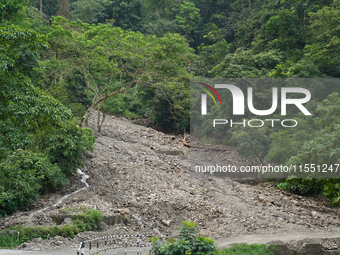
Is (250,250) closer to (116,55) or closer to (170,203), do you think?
(170,203)

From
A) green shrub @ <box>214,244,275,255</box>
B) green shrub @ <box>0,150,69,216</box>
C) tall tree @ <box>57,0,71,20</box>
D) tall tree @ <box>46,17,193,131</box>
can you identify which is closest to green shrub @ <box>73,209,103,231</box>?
green shrub @ <box>0,150,69,216</box>

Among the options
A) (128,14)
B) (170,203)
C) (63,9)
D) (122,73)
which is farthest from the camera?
(128,14)

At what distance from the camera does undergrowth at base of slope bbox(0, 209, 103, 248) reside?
8.48 meters

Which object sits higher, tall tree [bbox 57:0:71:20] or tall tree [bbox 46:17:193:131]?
tall tree [bbox 57:0:71:20]


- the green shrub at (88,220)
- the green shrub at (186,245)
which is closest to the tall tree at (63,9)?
the green shrub at (88,220)

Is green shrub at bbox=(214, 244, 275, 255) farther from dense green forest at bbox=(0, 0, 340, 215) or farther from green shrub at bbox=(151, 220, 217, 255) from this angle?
dense green forest at bbox=(0, 0, 340, 215)

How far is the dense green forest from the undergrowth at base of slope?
5.99 feet

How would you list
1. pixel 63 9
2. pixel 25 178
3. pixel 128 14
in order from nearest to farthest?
pixel 25 178 < pixel 63 9 < pixel 128 14

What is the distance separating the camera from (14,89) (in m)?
7.41

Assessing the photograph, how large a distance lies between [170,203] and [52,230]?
5.04 meters

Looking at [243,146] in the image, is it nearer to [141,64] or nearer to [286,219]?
[286,219]

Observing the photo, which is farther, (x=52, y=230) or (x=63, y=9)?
(x=63, y=9)

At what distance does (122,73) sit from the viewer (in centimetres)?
2236

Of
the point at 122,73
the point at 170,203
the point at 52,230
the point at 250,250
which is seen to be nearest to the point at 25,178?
the point at 52,230
